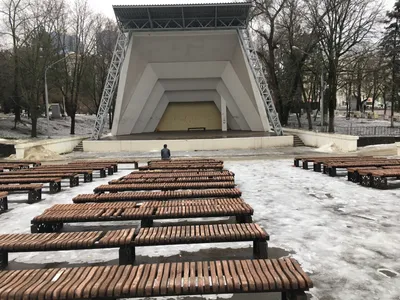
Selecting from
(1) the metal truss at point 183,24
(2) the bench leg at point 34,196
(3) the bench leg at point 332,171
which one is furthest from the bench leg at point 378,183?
(1) the metal truss at point 183,24

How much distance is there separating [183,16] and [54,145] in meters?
14.0

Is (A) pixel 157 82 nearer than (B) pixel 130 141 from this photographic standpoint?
No

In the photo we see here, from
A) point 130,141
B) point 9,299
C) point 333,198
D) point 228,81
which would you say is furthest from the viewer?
point 228,81

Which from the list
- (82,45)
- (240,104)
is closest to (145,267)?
(240,104)

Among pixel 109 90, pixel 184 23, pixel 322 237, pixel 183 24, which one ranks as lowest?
pixel 322 237

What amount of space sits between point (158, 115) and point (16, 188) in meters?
30.3

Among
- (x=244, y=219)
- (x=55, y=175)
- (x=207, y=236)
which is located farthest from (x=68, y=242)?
(x=55, y=175)

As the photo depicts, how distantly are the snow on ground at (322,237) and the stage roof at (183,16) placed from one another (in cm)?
1913

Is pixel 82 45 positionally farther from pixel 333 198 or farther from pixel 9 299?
pixel 9 299

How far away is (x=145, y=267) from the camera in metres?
3.54

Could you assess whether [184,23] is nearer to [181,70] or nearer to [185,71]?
[181,70]

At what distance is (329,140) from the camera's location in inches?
862

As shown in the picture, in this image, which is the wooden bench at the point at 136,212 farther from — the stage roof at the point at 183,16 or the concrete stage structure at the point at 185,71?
the stage roof at the point at 183,16

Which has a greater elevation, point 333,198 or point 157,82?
point 157,82
